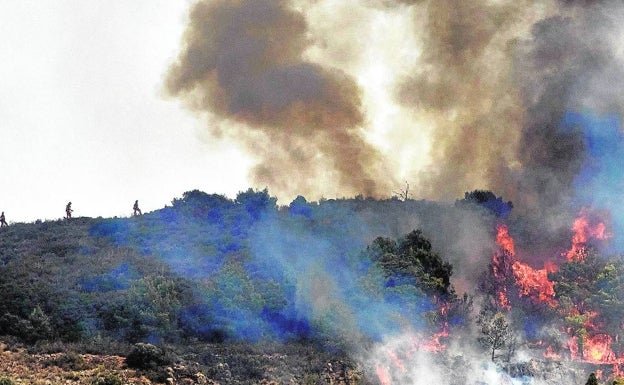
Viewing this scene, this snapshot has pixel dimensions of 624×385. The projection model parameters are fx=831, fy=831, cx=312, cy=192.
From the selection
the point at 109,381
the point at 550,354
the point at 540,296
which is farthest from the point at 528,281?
the point at 109,381

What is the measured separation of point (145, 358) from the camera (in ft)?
172

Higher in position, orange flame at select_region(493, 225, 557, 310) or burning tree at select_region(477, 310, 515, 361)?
orange flame at select_region(493, 225, 557, 310)

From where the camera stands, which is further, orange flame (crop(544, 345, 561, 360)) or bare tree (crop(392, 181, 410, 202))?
bare tree (crop(392, 181, 410, 202))

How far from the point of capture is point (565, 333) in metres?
70.2

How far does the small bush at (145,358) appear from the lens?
171 feet

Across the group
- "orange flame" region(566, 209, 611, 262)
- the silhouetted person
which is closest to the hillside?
"orange flame" region(566, 209, 611, 262)

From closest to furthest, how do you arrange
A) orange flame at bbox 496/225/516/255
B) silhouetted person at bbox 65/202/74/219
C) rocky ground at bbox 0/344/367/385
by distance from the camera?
rocky ground at bbox 0/344/367/385 < orange flame at bbox 496/225/516/255 < silhouetted person at bbox 65/202/74/219

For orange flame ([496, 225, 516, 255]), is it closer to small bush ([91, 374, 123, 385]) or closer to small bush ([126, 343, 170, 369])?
small bush ([126, 343, 170, 369])

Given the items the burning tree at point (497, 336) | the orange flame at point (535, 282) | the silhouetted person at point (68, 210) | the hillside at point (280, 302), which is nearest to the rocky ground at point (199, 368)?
the hillside at point (280, 302)

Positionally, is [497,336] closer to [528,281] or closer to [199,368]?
[528,281]

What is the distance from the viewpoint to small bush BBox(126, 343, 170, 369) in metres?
52.2

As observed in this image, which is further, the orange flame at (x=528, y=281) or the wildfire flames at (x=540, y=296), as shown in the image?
the orange flame at (x=528, y=281)

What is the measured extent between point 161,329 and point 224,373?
25.4 ft

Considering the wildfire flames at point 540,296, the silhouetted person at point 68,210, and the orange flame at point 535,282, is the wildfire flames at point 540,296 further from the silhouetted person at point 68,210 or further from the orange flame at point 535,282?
the silhouetted person at point 68,210
